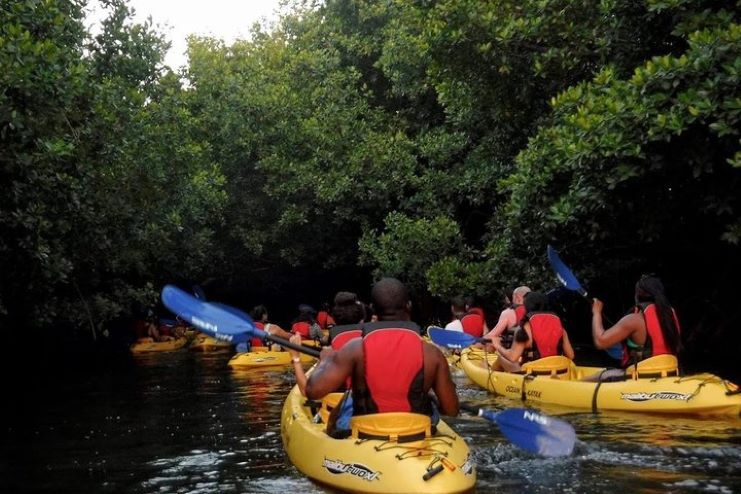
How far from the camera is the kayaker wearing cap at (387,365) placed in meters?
5.65

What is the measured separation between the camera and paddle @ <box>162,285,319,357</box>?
22.6 ft

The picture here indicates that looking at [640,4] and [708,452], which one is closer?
[708,452]

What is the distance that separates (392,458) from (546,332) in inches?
198

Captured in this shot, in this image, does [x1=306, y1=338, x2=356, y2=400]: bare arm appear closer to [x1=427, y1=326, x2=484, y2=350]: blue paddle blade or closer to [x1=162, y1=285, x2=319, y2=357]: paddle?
[x1=162, y1=285, x2=319, y2=357]: paddle

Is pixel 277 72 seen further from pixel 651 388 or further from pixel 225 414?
pixel 651 388

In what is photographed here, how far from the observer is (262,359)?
16484 mm

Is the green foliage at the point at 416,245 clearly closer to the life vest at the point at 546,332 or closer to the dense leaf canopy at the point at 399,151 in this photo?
the dense leaf canopy at the point at 399,151

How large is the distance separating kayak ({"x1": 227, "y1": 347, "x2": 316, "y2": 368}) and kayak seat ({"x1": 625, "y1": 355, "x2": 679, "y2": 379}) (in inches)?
324

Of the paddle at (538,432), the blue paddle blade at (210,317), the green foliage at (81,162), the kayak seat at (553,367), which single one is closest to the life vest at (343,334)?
the blue paddle blade at (210,317)

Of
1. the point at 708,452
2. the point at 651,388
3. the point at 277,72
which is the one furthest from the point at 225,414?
the point at 277,72

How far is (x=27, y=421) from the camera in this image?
34.6ft

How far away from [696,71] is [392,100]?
50.5 feet

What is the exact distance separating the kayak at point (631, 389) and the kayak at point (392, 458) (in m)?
3.01

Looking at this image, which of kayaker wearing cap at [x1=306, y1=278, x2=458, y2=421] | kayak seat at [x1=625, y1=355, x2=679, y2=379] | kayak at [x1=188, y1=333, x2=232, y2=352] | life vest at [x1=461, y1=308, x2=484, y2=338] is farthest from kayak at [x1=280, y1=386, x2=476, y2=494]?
kayak at [x1=188, y1=333, x2=232, y2=352]
